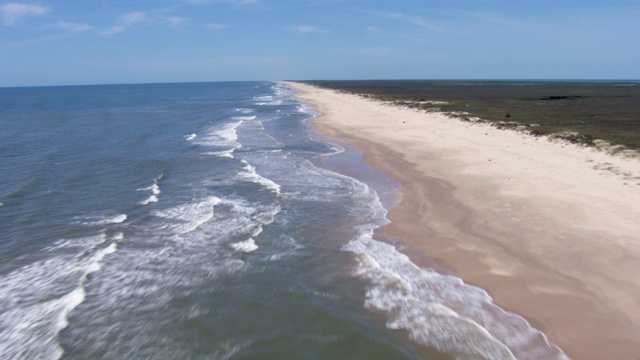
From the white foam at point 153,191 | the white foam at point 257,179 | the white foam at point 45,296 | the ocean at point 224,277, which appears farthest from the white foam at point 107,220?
the white foam at point 257,179

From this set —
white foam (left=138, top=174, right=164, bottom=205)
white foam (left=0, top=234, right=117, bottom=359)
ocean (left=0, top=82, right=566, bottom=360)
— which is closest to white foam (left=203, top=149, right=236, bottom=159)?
ocean (left=0, top=82, right=566, bottom=360)

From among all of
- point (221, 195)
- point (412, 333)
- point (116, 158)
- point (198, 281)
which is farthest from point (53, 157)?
point (412, 333)

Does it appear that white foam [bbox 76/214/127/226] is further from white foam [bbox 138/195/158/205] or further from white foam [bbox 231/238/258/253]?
white foam [bbox 231/238/258/253]

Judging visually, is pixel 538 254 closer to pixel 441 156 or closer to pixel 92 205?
pixel 441 156

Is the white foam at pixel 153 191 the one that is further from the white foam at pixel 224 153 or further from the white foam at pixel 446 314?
the white foam at pixel 446 314

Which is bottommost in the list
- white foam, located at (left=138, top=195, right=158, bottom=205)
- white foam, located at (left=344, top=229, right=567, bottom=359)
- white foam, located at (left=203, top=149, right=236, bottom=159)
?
white foam, located at (left=203, top=149, right=236, bottom=159)

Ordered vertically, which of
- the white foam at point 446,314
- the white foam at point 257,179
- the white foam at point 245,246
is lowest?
the white foam at point 257,179
